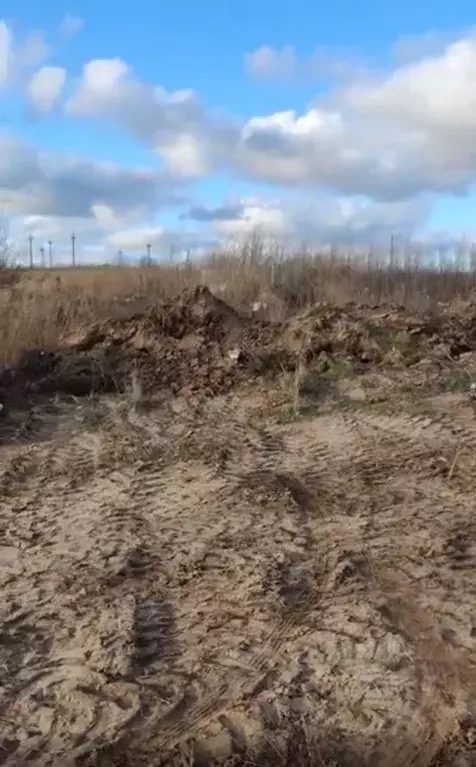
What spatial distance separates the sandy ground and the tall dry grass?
378cm

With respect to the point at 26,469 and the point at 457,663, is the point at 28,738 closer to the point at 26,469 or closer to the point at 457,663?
the point at 457,663

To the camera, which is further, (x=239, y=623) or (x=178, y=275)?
(x=178, y=275)

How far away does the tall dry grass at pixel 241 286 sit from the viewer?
1203 cm

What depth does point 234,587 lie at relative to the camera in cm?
545

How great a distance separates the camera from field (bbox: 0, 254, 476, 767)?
421 centimetres

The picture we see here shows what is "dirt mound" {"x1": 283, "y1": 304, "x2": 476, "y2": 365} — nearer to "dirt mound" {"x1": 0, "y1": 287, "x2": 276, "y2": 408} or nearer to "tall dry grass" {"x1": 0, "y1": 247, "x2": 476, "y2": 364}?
"dirt mound" {"x1": 0, "y1": 287, "x2": 276, "y2": 408}

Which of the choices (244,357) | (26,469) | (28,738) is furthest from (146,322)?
(28,738)

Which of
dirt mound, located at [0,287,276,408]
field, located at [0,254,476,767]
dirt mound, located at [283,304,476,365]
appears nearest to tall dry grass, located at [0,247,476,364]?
field, located at [0,254,476,767]

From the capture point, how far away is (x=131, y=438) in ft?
26.4

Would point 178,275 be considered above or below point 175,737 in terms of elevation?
above

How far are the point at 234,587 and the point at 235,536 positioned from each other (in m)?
0.73

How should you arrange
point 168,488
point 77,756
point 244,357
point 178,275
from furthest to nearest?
point 178,275, point 244,357, point 168,488, point 77,756

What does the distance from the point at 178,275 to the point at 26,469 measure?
8.12 metres

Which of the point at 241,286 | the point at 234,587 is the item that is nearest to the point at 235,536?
the point at 234,587
